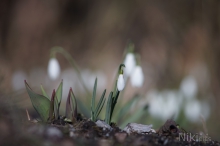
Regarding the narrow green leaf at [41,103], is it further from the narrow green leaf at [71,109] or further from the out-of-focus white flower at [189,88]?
the out-of-focus white flower at [189,88]

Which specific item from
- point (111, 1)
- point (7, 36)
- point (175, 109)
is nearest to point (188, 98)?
point (175, 109)

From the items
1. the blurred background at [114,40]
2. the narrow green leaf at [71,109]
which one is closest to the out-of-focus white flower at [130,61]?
the narrow green leaf at [71,109]

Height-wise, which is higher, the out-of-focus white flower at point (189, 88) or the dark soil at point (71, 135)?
the out-of-focus white flower at point (189, 88)

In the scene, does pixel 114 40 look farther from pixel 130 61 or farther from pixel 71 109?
pixel 71 109

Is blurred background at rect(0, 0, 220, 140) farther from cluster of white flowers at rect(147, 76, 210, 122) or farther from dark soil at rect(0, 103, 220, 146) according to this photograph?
dark soil at rect(0, 103, 220, 146)

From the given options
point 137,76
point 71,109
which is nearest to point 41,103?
point 71,109

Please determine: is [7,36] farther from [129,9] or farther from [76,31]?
[129,9]
